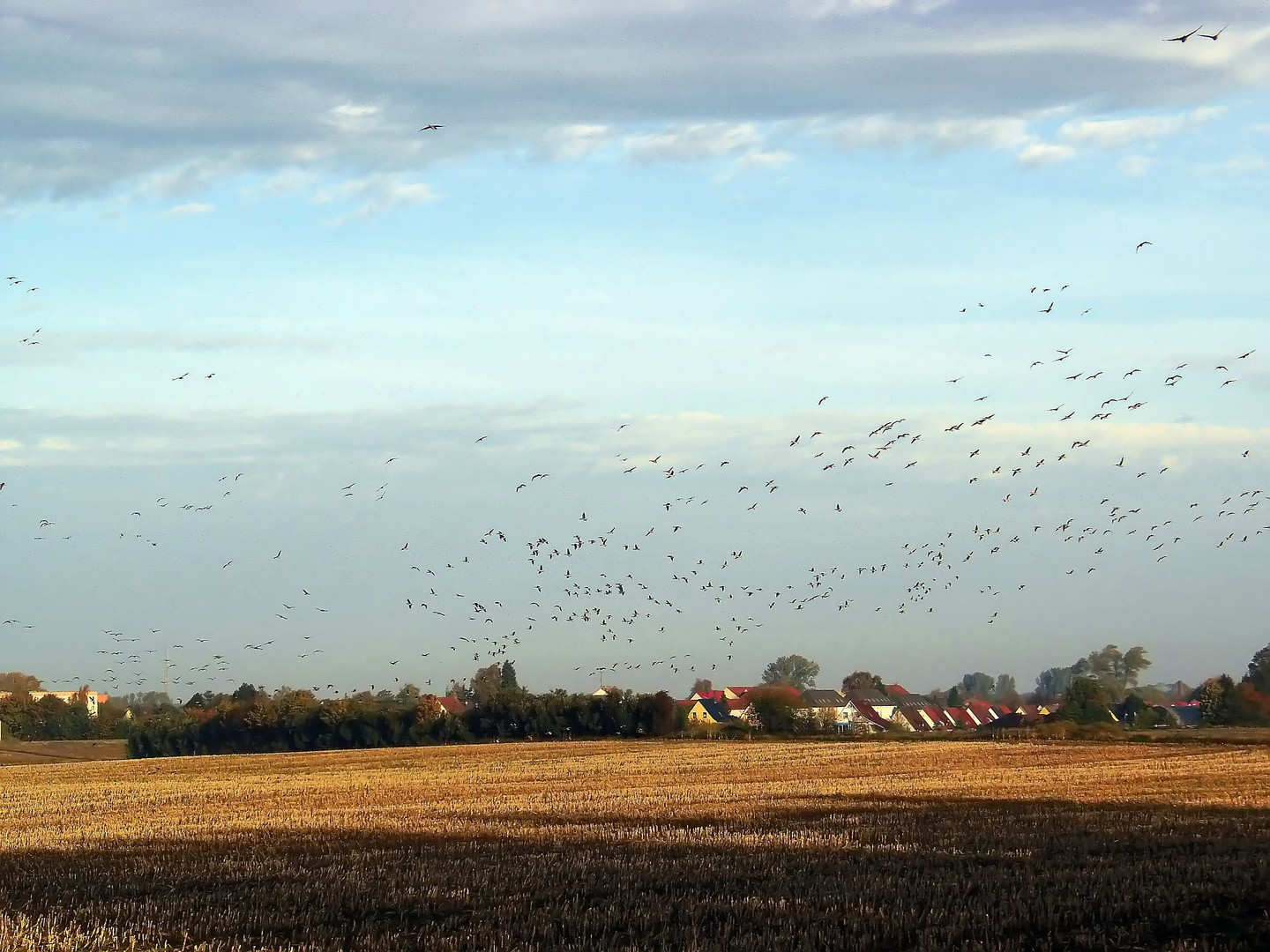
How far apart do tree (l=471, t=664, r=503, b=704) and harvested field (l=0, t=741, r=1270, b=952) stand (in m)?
57.6

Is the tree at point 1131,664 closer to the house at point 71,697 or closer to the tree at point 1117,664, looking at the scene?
the tree at point 1117,664

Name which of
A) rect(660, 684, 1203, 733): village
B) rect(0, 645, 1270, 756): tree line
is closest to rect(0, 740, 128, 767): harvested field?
rect(0, 645, 1270, 756): tree line

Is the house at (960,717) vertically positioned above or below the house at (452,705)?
below

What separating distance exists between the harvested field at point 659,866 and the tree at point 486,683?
57578 mm

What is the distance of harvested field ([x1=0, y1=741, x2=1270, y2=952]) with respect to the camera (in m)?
13.2

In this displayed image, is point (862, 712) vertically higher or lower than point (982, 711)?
higher

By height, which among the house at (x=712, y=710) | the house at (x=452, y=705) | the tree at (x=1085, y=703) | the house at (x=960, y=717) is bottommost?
the house at (x=960, y=717)

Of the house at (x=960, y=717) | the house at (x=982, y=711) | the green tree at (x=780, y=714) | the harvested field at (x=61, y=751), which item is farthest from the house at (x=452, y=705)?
the house at (x=982, y=711)

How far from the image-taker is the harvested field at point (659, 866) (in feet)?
Result: 43.3

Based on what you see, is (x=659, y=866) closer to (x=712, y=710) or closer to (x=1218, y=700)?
(x=1218, y=700)

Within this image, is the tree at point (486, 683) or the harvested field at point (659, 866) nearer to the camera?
the harvested field at point (659, 866)

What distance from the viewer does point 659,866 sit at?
1780cm

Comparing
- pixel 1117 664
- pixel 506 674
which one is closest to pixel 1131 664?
pixel 1117 664

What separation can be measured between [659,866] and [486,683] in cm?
9884
